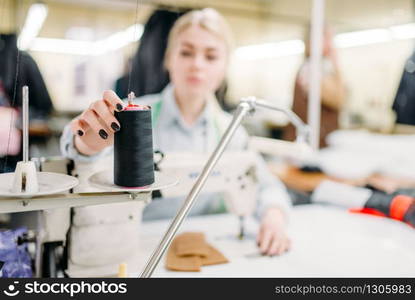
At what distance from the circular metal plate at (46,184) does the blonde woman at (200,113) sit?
0.45 meters

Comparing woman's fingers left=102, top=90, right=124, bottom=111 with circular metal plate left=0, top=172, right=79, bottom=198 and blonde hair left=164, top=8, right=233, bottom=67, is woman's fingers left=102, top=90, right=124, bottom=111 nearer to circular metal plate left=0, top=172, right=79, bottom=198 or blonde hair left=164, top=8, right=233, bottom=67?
circular metal plate left=0, top=172, right=79, bottom=198

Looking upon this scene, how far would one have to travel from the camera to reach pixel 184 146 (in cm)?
143

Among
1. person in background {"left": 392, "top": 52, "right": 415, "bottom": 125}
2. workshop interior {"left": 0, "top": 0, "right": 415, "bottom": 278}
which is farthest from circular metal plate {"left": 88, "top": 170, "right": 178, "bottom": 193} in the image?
person in background {"left": 392, "top": 52, "right": 415, "bottom": 125}

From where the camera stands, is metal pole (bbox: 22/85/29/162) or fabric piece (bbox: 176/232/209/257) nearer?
metal pole (bbox: 22/85/29/162)

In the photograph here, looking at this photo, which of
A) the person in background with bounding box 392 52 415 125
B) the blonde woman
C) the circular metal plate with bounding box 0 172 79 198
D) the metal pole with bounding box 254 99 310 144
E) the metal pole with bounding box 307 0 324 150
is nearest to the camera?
the circular metal plate with bounding box 0 172 79 198

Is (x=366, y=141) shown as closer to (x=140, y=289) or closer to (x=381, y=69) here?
(x=381, y=69)

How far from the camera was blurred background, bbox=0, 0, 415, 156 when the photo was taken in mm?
2180

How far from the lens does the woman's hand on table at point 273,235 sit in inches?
38.7

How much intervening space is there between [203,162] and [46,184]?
1.48ft

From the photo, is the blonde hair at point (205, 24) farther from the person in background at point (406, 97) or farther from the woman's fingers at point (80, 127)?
the person in background at point (406, 97)

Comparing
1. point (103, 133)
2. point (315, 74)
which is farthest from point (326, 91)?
point (103, 133)

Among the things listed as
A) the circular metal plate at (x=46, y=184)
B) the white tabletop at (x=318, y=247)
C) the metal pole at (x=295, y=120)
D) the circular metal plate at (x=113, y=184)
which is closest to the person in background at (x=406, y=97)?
the white tabletop at (x=318, y=247)

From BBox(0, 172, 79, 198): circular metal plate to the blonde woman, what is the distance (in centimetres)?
45

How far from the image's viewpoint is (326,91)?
2.45 metres
